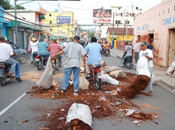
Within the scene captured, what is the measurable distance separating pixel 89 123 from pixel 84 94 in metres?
2.36

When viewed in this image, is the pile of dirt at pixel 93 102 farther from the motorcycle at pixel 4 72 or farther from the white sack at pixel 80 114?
the motorcycle at pixel 4 72

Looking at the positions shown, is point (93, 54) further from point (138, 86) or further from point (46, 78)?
point (138, 86)

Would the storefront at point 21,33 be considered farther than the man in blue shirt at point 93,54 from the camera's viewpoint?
Yes

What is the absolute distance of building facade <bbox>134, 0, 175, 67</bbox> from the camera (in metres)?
13.8

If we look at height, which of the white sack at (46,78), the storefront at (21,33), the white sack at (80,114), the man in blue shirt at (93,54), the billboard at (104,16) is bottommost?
the white sack at (80,114)

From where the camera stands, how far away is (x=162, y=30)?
588 inches

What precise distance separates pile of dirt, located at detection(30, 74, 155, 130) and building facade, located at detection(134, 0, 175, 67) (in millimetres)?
8025

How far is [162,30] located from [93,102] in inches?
450

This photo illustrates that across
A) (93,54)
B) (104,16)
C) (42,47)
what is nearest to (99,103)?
(93,54)

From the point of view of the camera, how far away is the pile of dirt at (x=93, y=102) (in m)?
4.40

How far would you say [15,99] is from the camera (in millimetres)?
5938

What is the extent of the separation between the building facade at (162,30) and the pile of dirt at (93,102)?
8025 millimetres

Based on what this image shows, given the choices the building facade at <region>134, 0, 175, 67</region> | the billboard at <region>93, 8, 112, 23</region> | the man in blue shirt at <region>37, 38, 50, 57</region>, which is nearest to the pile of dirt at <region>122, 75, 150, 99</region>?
the man in blue shirt at <region>37, 38, 50, 57</region>

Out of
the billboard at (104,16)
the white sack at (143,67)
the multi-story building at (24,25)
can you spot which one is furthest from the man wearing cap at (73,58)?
the billboard at (104,16)
